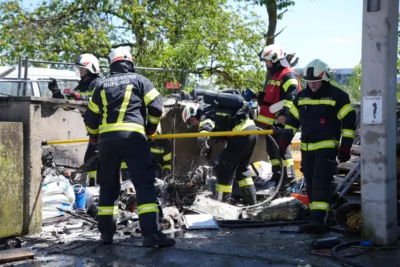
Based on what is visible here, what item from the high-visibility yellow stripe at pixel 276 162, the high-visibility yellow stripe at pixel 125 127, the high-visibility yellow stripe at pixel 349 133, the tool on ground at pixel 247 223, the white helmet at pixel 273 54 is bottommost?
the tool on ground at pixel 247 223

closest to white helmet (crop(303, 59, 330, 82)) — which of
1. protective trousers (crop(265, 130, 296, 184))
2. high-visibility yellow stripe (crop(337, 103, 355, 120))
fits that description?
high-visibility yellow stripe (crop(337, 103, 355, 120))

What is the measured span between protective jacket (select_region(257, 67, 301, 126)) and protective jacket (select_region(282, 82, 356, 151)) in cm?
185

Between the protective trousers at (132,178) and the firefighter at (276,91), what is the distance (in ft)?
10.1

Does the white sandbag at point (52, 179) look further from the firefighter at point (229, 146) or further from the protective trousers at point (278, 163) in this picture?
the protective trousers at point (278, 163)

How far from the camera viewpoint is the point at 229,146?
7660 millimetres

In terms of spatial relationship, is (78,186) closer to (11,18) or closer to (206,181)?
(206,181)

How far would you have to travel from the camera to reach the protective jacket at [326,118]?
612 centimetres

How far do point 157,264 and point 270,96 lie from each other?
4.30 m

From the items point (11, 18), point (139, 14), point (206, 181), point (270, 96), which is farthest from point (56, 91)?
point (11, 18)

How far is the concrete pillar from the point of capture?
5430mm

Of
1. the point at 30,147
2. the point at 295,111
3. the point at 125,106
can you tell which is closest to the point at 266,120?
the point at 295,111

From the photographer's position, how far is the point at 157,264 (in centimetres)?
509

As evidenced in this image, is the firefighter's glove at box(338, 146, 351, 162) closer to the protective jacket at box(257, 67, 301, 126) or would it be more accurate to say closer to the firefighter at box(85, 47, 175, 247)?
the firefighter at box(85, 47, 175, 247)

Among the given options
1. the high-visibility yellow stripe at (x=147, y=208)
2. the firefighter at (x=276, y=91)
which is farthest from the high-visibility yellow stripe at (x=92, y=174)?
the high-visibility yellow stripe at (x=147, y=208)
